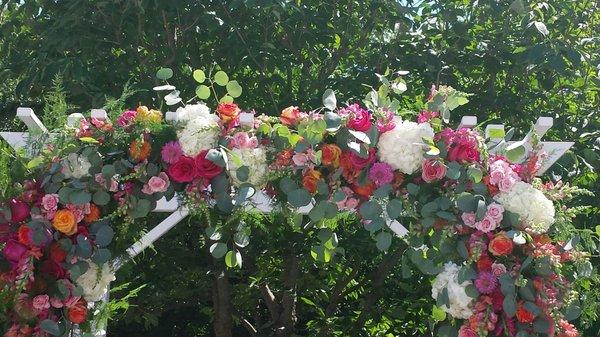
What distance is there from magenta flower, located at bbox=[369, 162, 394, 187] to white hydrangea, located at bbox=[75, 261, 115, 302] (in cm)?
83

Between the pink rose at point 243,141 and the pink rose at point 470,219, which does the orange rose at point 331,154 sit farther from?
the pink rose at point 470,219

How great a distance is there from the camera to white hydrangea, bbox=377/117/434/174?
2.63 m

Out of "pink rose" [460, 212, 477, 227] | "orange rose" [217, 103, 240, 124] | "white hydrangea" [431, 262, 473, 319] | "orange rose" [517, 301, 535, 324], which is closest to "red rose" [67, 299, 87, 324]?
"orange rose" [217, 103, 240, 124]

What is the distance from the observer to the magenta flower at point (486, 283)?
2.61 metres

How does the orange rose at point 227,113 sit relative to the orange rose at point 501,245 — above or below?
above

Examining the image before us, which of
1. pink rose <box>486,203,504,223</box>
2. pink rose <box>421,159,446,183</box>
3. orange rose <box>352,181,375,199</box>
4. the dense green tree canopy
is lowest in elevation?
the dense green tree canopy

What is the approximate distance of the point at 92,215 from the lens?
8.91ft

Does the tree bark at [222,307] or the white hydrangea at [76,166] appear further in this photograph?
the tree bark at [222,307]

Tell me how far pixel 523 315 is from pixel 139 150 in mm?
1166

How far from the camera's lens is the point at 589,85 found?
15.0 feet

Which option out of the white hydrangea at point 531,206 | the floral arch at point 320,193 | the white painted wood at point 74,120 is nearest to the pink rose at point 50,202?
the floral arch at point 320,193

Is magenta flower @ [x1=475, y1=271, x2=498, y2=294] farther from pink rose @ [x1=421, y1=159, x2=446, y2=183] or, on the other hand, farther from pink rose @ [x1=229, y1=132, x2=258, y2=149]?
pink rose @ [x1=229, y1=132, x2=258, y2=149]

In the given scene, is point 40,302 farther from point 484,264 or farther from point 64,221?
point 484,264

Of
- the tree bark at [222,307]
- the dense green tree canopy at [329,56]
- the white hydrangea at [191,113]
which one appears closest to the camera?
the white hydrangea at [191,113]
